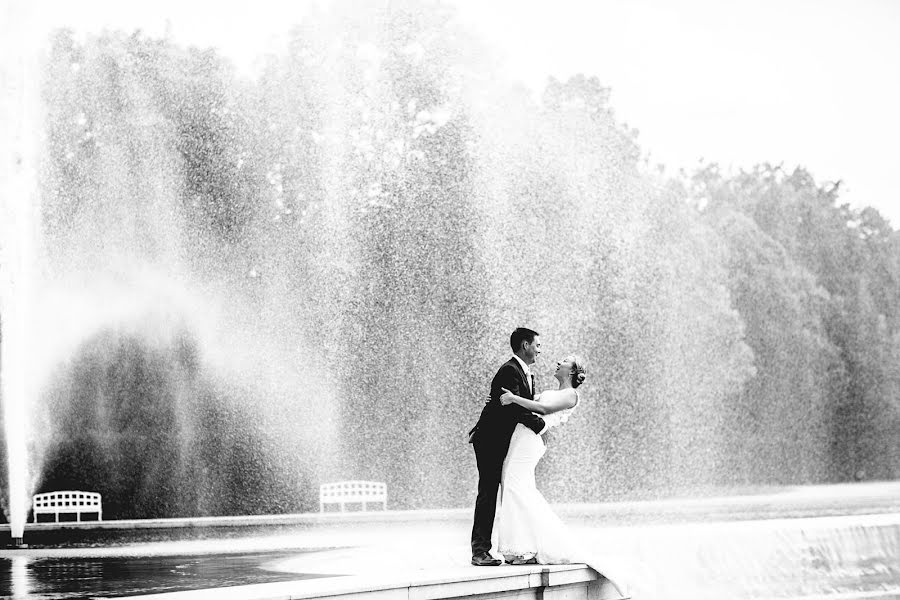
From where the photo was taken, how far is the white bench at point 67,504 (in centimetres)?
2169

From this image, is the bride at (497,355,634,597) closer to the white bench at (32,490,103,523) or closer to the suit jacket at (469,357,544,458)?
the suit jacket at (469,357,544,458)

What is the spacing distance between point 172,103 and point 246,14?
743cm

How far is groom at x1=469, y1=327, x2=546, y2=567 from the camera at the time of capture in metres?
9.73

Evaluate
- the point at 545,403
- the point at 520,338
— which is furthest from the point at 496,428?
the point at 520,338

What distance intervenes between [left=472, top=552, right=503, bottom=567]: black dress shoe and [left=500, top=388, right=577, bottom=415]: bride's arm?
1185mm

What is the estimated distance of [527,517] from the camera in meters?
9.77

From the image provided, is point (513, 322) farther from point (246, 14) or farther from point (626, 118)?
point (246, 14)

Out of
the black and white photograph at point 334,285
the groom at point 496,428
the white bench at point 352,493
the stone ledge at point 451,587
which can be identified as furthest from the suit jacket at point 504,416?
the white bench at point 352,493

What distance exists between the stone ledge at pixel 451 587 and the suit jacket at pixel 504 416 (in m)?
1.05

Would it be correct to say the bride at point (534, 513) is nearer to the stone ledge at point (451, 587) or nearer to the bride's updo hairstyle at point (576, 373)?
the bride's updo hairstyle at point (576, 373)

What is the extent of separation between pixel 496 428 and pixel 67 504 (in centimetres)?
1617

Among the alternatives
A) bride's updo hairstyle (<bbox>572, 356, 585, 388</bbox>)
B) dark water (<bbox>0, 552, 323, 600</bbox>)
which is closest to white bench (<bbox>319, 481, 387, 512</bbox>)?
dark water (<bbox>0, 552, 323, 600</bbox>)

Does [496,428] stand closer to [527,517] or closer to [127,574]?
[527,517]

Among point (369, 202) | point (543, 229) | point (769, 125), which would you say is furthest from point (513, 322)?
point (769, 125)
